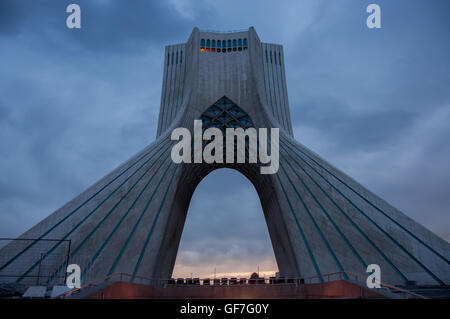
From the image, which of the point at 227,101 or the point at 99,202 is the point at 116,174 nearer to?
the point at 99,202

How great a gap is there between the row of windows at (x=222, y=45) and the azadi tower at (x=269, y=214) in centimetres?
69

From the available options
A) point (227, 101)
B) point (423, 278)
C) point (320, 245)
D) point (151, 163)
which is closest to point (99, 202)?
point (151, 163)

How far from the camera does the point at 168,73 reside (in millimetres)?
20141

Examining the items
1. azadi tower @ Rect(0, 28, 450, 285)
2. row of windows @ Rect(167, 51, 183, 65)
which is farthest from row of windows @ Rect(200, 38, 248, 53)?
row of windows @ Rect(167, 51, 183, 65)

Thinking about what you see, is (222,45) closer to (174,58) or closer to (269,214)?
(174,58)

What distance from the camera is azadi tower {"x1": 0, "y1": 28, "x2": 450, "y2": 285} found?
29.7ft

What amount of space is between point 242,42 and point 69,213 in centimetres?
1384

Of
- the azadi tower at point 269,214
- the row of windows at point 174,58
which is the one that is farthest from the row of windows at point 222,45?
the row of windows at point 174,58

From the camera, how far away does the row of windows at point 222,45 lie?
60.8 ft

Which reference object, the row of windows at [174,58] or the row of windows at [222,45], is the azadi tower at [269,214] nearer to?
the row of windows at [222,45]

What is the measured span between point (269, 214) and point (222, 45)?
10.8 meters

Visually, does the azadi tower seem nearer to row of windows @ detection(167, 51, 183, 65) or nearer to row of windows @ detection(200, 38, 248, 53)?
row of windows @ detection(200, 38, 248, 53)

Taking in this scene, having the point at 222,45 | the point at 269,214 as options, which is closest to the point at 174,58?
the point at 222,45

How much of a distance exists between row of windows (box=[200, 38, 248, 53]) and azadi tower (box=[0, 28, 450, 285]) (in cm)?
69
